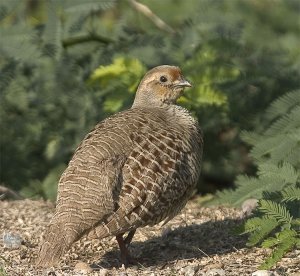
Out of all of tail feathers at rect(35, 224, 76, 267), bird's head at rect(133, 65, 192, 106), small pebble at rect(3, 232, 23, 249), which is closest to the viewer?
tail feathers at rect(35, 224, 76, 267)

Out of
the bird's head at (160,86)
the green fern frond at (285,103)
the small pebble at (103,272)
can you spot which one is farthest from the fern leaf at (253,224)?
the green fern frond at (285,103)

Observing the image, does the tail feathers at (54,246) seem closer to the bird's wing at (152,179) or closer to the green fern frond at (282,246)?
the bird's wing at (152,179)

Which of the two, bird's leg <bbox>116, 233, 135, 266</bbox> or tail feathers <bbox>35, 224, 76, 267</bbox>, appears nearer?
tail feathers <bbox>35, 224, 76, 267</bbox>

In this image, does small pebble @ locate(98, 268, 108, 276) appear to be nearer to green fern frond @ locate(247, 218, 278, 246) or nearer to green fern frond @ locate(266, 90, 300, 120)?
green fern frond @ locate(247, 218, 278, 246)

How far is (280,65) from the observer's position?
31.6ft

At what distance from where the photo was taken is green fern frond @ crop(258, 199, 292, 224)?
21.8ft

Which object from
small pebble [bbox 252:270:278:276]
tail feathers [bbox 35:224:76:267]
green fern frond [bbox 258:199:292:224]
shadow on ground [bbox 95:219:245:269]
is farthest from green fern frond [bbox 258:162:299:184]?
tail feathers [bbox 35:224:76:267]

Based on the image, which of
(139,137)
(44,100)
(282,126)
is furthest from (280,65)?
(139,137)

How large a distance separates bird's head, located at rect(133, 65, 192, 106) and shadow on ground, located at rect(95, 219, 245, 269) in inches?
45.1

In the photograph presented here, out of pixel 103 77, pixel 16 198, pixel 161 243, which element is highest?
pixel 103 77

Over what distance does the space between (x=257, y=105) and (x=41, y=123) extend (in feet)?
7.48

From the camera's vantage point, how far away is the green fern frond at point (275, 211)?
6633 millimetres

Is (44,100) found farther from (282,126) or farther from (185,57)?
(282,126)

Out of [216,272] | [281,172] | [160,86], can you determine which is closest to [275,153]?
[281,172]
